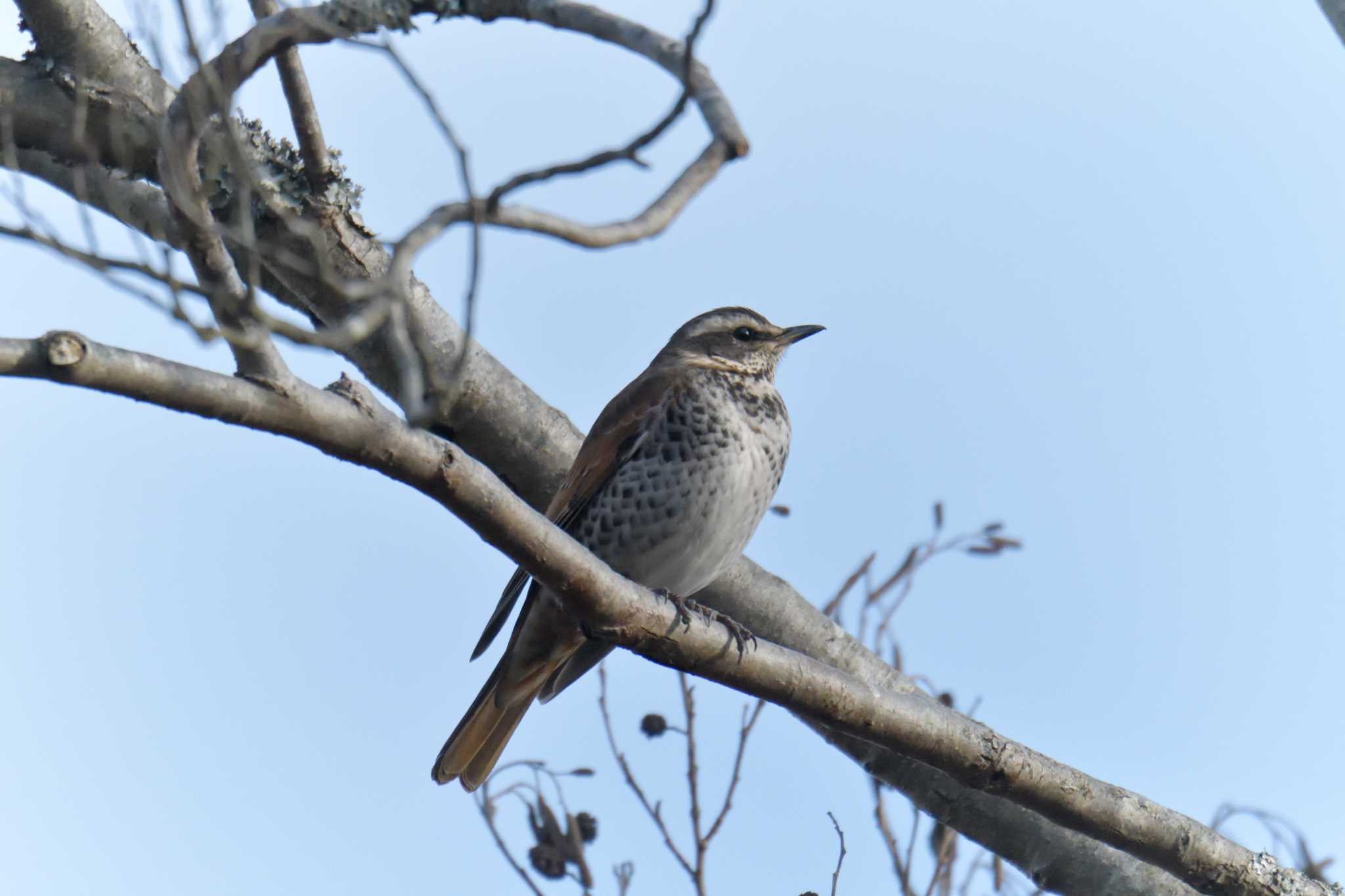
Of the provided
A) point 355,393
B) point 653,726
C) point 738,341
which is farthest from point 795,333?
point 355,393

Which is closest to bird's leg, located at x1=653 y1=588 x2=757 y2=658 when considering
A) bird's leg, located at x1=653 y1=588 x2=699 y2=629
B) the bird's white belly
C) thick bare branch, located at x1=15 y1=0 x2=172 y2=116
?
bird's leg, located at x1=653 y1=588 x2=699 y2=629

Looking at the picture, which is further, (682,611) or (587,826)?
(587,826)

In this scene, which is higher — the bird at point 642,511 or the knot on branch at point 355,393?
the bird at point 642,511

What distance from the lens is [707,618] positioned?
4.41 meters

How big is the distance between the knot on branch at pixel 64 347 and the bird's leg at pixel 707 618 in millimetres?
1869

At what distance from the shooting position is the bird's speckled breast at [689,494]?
546cm

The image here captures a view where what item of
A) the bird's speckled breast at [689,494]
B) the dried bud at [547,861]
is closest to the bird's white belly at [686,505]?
the bird's speckled breast at [689,494]

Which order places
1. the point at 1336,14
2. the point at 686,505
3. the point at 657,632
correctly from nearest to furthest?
the point at 657,632 < the point at 1336,14 < the point at 686,505

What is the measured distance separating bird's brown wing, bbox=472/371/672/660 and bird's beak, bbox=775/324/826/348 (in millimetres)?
820

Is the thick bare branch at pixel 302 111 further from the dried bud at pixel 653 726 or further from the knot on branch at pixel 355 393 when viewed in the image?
the dried bud at pixel 653 726

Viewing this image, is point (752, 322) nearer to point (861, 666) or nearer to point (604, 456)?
point (604, 456)

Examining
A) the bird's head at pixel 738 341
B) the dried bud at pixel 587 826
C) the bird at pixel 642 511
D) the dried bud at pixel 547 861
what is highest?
the bird's head at pixel 738 341

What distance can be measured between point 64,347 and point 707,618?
89.0 inches

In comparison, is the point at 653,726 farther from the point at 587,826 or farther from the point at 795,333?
the point at 795,333
